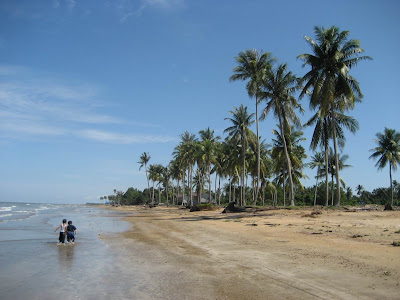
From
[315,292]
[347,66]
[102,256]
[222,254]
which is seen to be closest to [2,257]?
[102,256]

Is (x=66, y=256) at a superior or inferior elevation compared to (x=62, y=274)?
inferior

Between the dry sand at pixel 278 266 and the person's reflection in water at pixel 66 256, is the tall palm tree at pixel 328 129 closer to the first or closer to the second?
the dry sand at pixel 278 266

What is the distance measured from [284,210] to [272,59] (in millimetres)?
17858

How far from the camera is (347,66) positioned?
2538 centimetres

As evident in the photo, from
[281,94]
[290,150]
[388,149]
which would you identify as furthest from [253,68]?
[388,149]

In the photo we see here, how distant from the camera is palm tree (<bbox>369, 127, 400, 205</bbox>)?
45.1 m

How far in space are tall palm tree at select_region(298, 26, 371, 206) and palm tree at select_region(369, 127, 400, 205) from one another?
82.9 feet

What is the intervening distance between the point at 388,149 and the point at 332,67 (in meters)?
28.1

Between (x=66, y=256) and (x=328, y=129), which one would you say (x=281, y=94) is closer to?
(x=328, y=129)

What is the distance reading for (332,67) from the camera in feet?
83.0

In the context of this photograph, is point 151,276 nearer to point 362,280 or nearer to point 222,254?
point 222,254

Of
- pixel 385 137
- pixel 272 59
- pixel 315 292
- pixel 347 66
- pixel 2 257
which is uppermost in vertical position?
pixel 272 59

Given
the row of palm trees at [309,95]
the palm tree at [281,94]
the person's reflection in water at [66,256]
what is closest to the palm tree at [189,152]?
the row of palm trees at [309,95]

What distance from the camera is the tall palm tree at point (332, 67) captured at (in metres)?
24.6
